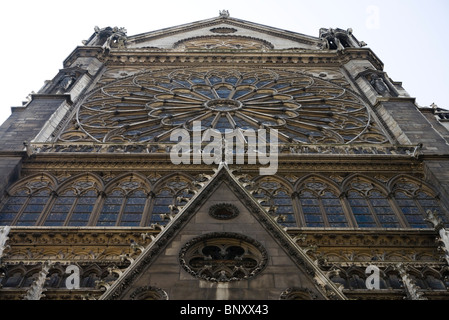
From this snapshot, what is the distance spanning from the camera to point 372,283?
1040cm

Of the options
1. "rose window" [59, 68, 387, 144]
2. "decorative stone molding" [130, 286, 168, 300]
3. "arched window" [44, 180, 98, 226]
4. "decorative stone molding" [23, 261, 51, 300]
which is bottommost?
"decorative stone molding" [130, 286, 168, 300]

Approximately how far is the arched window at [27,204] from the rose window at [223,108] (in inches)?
148

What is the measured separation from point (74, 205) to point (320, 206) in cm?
681

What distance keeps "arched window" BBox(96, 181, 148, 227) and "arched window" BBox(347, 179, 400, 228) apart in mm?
5896

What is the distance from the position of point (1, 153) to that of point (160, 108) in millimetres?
7661

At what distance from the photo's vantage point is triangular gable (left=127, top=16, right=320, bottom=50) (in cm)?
3061

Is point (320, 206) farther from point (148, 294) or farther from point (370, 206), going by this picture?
point (148, 294)

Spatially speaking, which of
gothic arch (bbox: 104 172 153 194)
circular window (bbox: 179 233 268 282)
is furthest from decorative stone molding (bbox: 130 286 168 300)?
gothic arch (bbox: 104 172 153 194)

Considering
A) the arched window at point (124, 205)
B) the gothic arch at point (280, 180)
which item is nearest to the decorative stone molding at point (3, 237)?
the arched window at point (124, 205)

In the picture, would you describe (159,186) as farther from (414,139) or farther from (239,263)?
(414,139)

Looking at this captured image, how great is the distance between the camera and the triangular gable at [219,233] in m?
8.37

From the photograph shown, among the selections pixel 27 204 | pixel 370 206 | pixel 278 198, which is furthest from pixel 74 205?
pixel 370 206

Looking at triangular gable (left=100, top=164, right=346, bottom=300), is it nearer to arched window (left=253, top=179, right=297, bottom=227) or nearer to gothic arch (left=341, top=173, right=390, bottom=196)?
arched window (left=253, top=179, right=297, bottom=227)

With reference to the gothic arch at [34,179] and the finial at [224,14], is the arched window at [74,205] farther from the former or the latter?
the finial at [224,14]
